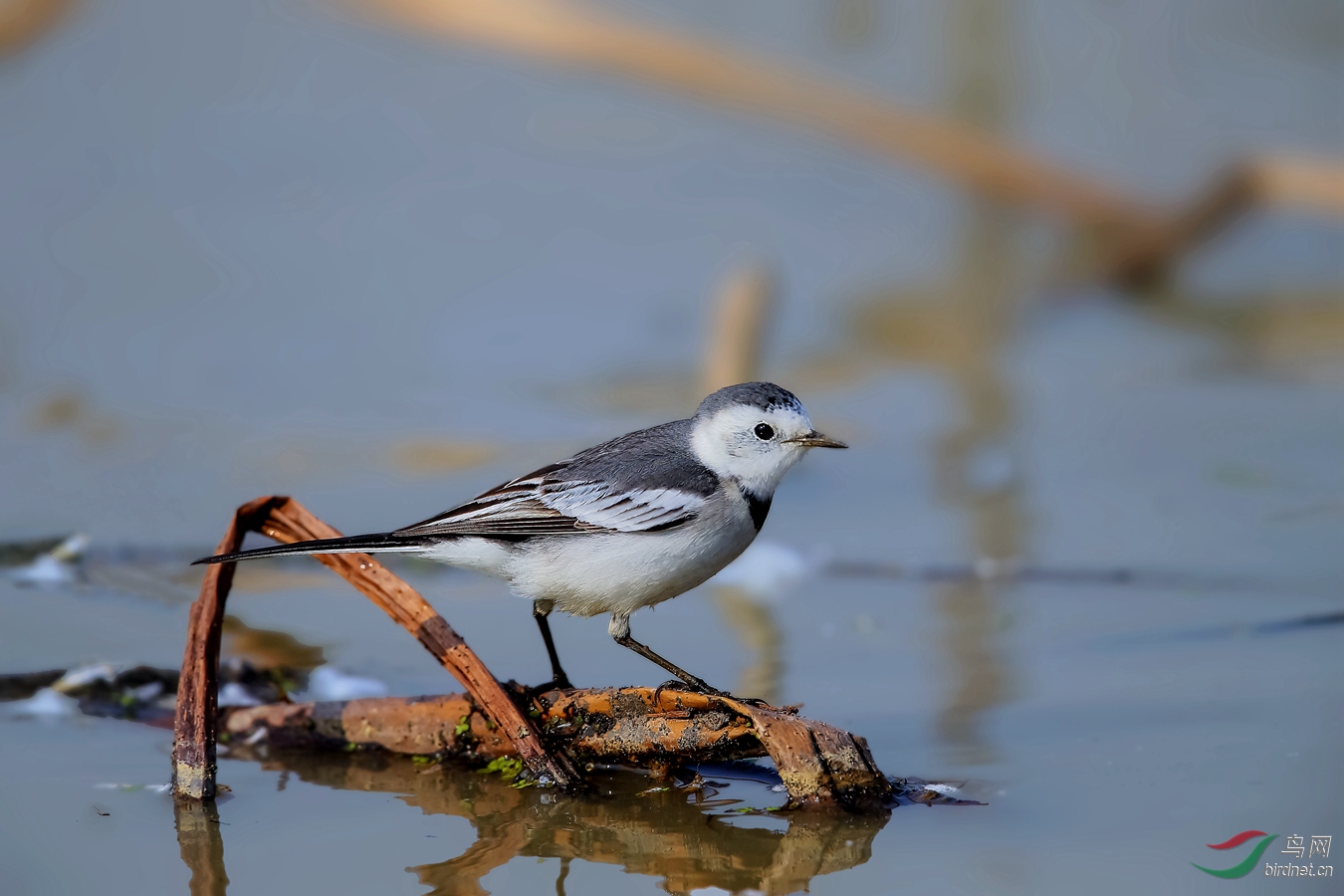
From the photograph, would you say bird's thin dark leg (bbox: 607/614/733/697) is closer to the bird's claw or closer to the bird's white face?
the bird's claw

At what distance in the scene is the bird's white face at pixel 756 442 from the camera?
4.21 m

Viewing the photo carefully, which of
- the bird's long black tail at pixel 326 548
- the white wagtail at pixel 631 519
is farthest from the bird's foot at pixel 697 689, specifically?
the bird's long black tail at pixel 326 548

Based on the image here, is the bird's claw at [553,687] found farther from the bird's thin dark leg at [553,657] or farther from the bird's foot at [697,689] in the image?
the bird's foot at [697,689]

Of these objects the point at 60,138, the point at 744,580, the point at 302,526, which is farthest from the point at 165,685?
the point at 60,138

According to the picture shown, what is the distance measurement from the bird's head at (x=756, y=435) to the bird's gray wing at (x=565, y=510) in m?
0.26

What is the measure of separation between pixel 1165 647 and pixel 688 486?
1779 mm

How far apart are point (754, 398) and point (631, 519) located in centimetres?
58

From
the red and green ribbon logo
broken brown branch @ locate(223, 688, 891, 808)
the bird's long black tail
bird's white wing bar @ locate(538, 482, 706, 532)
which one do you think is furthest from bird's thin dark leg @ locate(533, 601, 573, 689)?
the red and green ribbon logo

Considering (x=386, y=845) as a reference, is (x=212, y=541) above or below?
above

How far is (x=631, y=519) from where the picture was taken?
397cm

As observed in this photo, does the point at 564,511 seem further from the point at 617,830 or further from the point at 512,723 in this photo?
the point at 617,830

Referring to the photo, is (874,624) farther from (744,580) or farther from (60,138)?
(60,138)

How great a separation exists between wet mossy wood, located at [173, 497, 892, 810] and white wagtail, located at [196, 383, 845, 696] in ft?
0.73

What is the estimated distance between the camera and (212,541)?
5762mm
